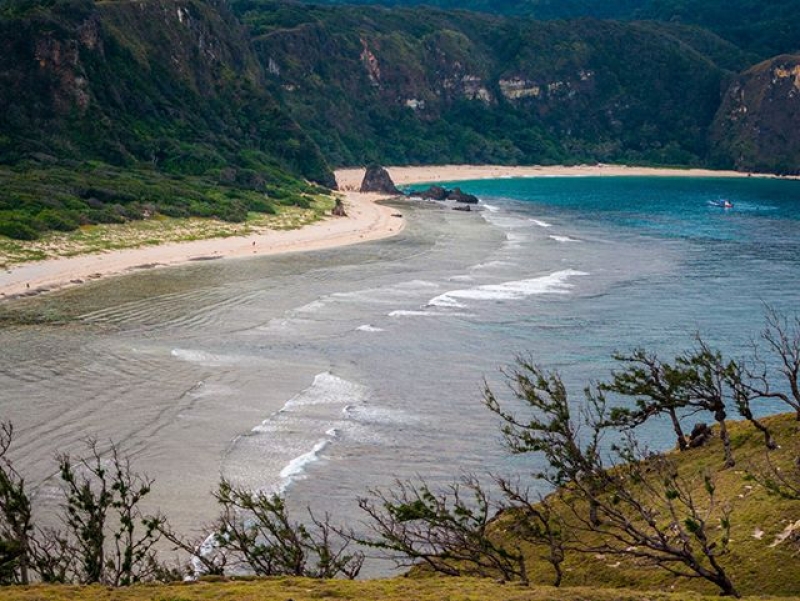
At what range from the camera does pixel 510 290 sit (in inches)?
2685

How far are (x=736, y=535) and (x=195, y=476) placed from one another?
1694 centimetres

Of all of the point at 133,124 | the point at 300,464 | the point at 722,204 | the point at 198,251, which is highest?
the point at 133,124

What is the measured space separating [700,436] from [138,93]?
120 metres

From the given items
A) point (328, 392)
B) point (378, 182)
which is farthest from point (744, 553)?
point (378, 182)

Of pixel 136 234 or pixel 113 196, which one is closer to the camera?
pixel 136 234

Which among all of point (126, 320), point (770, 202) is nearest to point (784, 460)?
point (126, 320)

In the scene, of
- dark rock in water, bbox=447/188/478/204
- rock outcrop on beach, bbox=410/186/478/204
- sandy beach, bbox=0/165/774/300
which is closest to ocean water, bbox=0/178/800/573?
sandy beach, bbox=0/165/774/300

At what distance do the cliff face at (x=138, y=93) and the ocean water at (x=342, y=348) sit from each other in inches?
1765

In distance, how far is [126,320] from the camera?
5353 cm

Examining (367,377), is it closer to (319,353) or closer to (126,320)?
(319,353)

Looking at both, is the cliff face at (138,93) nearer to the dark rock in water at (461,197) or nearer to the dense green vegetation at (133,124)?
the dense green vegetation at (133,124)

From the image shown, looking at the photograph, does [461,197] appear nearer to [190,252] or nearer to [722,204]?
[722,204]

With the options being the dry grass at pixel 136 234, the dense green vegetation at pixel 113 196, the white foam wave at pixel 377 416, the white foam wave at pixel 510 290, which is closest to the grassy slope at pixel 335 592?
the white foam wave at pixel 377 416

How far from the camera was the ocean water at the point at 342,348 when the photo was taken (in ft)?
109
